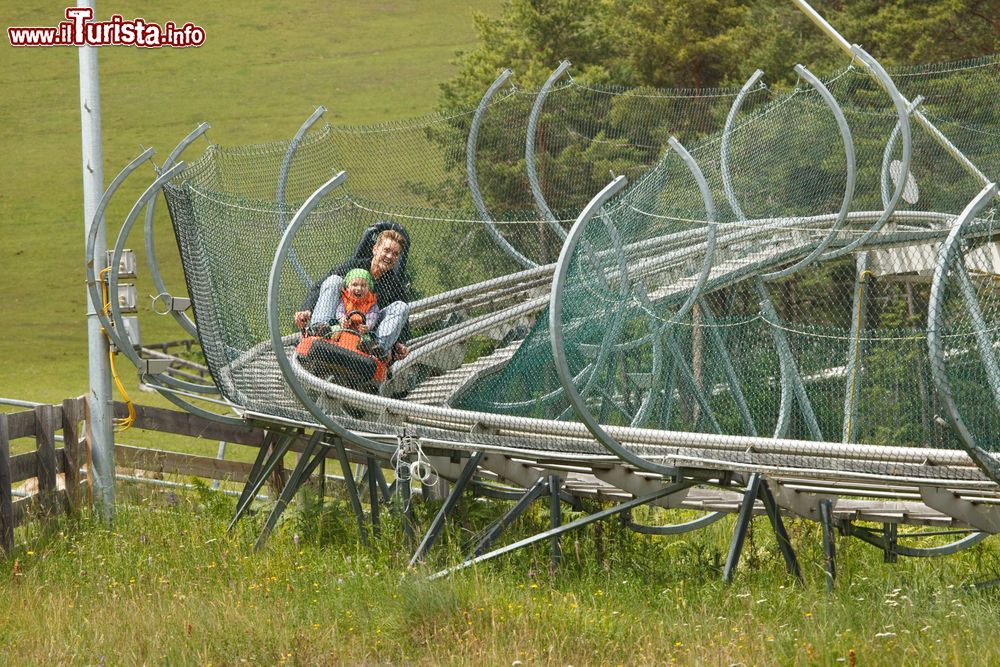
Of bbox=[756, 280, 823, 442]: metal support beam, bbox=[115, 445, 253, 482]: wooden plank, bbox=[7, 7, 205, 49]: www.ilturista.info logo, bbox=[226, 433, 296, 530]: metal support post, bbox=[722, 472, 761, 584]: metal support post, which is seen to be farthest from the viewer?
bbox=[7, 7, 205, 49]: www.ilturista.info logo

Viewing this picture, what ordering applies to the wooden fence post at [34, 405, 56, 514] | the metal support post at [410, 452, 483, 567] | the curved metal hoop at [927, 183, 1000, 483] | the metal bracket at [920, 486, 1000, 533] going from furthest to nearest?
1. the wooden fence post at [34, 405, 56, 514]
2. the metal support post at [410, 452, 483, 567]
3. the metal bracket at [920, 486, 1000, 533]
4. the curved metal hoop at [927, 183, 1000, 483]

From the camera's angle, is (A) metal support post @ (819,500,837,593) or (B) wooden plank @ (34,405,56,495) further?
(B) wooden plank @ (34,405,56,495)

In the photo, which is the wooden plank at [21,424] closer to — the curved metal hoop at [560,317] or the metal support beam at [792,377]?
the curved metal hoop at [560,317]

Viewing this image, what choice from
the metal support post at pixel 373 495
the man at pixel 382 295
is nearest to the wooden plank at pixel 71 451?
the man at pixel 382 295

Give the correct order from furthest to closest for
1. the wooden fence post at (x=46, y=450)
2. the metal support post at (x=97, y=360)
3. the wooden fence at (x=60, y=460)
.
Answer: the metal support post at (x=97, y=360)
the wooden fence post at (x=46, y=450)
the wooden fence at (x=60, y=460)

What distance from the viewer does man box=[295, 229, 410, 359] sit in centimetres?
884

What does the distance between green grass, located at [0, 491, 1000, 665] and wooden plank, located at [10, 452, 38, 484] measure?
48 centimetres

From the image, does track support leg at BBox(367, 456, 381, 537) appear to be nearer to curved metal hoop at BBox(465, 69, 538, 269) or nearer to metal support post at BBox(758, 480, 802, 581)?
curved metal hoop at BBox(465, 69, 538, 269)

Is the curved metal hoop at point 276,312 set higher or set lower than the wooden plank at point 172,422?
higher

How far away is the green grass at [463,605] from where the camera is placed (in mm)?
6223

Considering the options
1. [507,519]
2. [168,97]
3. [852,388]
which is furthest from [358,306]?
[168,97]

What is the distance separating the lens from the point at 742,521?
290 inches

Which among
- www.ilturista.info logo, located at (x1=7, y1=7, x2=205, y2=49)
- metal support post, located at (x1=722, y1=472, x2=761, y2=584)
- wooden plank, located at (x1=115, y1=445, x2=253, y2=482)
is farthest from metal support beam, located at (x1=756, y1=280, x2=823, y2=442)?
www.ilturista.info logo, located at (x1=7, y1=7, x2=205, y2=49)

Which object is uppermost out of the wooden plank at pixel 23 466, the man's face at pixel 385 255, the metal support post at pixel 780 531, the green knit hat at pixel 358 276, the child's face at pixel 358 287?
the man's face at pixel 385 255
